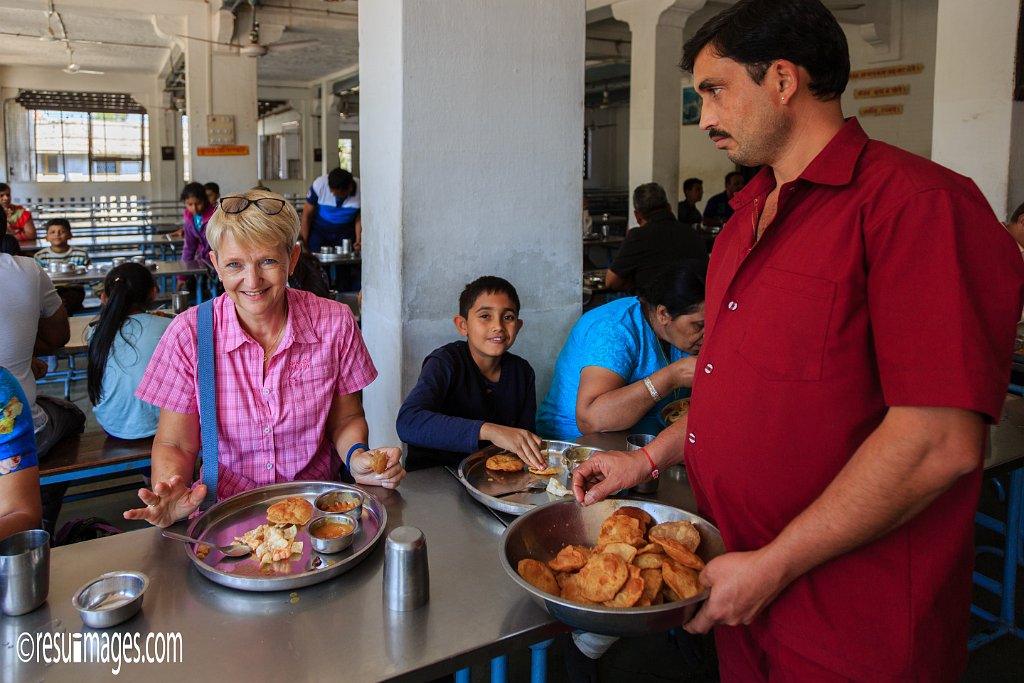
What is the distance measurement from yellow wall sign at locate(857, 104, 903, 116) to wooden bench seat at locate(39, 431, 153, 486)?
36.2 ft

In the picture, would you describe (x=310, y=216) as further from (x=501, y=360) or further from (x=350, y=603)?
(x=350, y=603)

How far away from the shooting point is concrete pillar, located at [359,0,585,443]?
286 centimetres

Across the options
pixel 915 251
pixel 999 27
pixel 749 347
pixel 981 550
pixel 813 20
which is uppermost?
pixel 999 27

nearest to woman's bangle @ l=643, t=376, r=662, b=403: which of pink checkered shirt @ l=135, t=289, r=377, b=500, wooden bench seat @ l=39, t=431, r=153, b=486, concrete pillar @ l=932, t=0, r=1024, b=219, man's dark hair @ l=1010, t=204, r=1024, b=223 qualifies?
pink checkered shirt @ l=135, t=289, r=377, b=500

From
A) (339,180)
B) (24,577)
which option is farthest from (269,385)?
(339,180)

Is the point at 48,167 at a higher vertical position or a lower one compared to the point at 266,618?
higher

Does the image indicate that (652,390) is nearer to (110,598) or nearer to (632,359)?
(632,359)

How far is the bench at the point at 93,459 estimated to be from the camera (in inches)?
122

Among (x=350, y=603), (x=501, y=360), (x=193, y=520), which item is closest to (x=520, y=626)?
(x=350, y=603)

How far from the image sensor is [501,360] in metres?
2.81

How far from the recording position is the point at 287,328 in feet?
7.09

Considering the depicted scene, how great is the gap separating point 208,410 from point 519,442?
Answer: 31.7 inches

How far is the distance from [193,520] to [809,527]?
128cm

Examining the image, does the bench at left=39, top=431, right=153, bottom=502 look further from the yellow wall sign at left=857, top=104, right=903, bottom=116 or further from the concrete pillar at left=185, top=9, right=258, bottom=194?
the yellow wall sign at left=857, top=104, right=903, bottom=116
